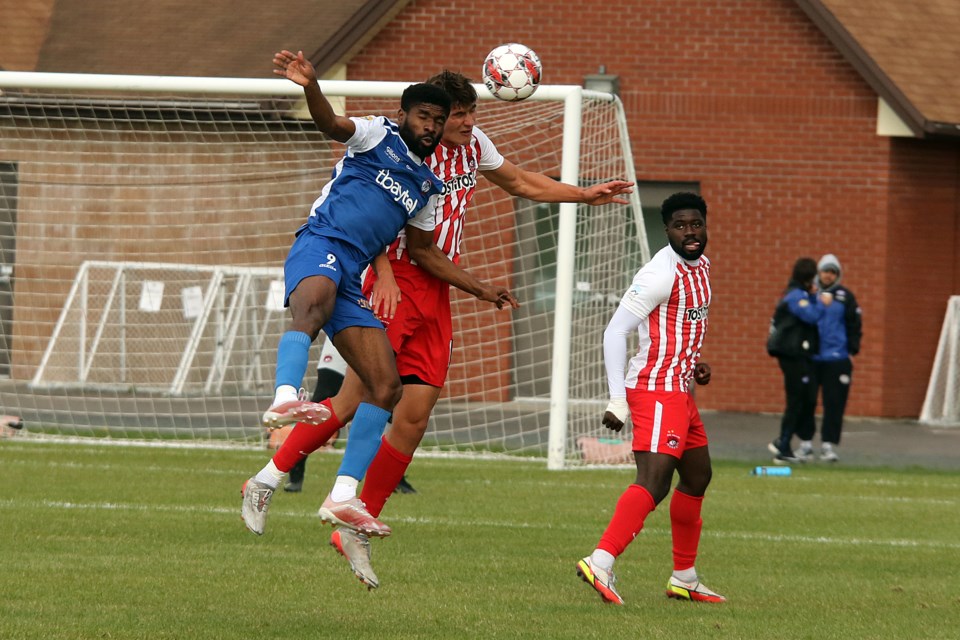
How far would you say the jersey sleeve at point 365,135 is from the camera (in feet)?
24.5

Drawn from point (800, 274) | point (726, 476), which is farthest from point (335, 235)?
point (800, 274)

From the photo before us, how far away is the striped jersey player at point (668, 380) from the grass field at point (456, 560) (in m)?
0.39

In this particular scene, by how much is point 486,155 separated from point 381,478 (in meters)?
1.77

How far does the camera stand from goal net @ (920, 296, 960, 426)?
21.8 meters

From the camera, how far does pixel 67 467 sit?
1355 cm

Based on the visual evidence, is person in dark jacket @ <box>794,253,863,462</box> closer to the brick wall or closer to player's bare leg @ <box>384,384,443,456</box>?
the brick wall

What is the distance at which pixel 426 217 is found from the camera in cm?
788

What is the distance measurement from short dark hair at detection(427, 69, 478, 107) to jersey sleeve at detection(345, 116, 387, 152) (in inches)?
15.0

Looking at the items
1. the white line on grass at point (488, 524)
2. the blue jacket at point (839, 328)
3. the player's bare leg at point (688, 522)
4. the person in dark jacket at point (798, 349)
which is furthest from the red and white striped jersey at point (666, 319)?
the blue jacket at point (839, 328)

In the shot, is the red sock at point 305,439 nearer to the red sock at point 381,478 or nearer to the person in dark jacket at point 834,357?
the red sock at point 381,478

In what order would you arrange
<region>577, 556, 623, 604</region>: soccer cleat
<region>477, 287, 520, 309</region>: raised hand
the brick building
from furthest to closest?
the brick building
<region>477, 287, 520, 309</region>: raised hand
<region>577, 556, 623, 604</region>: soccer cleat

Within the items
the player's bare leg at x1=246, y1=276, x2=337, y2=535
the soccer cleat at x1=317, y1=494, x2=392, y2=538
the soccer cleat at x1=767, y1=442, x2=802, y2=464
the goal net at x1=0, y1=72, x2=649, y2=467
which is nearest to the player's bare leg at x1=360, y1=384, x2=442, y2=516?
the player's bare leg at x1=246, y1=276, x2=337, y2=535

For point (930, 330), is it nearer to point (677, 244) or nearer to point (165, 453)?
point (165, 453)

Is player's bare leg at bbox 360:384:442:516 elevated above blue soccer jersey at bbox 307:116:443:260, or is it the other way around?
blue soccer jersey at bbox 307:116:443:260
